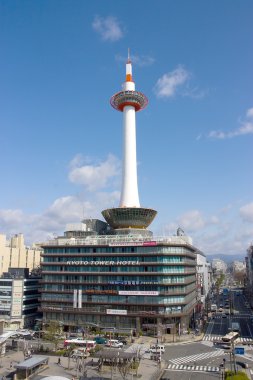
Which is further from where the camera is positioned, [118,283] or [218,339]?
[118,283]

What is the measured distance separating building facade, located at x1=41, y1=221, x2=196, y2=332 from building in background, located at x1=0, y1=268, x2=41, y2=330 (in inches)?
376

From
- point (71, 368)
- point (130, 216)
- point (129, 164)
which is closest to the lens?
point (71, 368)

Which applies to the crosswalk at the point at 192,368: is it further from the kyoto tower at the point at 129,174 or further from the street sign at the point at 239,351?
the kyoto tower at the point at 129,174

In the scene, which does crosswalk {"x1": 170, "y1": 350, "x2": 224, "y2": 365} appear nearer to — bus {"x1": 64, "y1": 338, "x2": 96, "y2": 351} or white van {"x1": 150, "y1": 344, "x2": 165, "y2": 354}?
white van {"x1": 150, "y1": 344, "x2": 165, "y2": 354}

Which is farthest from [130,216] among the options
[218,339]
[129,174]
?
[218,339]

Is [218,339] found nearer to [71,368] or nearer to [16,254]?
[71,368]

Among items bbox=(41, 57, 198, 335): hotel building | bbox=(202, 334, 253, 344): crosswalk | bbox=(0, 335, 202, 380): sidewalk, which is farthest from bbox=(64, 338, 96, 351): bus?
bbox=(202, 334, 253, 344): crosswalk

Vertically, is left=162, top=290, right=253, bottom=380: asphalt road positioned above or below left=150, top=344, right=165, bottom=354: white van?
below

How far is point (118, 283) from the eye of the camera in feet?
325

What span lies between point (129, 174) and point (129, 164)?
3.84 m

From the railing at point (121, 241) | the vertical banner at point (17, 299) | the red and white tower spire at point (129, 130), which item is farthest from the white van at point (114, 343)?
the red and white tower spire at point (129, 130)

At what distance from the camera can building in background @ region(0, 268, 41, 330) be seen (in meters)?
110

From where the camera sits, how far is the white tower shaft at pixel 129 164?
128 m

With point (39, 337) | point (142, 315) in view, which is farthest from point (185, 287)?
point (39, 337)
